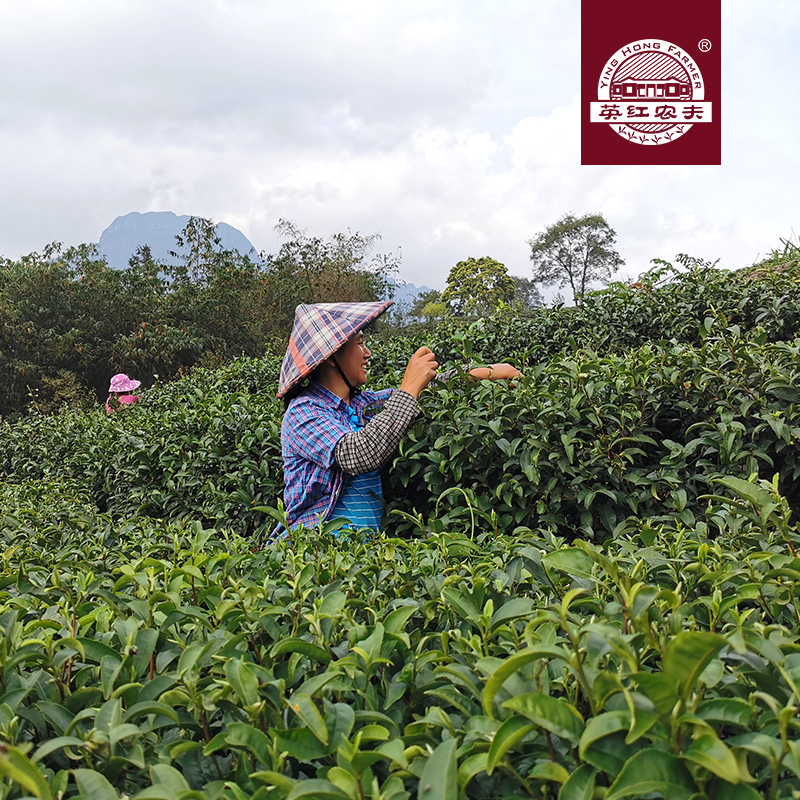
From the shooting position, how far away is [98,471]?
4359 millimetres

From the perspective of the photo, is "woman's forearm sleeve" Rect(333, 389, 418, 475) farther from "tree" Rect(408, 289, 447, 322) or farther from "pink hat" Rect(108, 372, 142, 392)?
"tree" Rect(408, 289, 447, 322)

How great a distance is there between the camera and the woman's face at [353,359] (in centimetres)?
285

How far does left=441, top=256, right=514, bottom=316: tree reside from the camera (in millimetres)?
37594

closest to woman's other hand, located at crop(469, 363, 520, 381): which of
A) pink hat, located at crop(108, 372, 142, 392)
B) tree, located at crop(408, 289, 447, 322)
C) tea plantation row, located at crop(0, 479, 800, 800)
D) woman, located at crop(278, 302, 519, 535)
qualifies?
woman, located at crop(278, 302, 519, 535)

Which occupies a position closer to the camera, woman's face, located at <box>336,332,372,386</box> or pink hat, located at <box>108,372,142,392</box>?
woman's face, located at <box>336,332,372,386</box>

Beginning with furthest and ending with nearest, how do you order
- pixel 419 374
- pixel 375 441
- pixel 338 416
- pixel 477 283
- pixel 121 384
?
pixel 477 283, pixel 121 384, pixel 338 416, pixel 419 374, pixel 375 441

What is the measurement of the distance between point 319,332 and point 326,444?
18.2 inches

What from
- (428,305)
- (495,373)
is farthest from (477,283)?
(495,373)

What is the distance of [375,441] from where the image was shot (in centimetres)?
257

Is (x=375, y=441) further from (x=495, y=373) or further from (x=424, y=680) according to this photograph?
(x=424, y=680)

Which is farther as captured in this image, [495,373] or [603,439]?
[495,373]

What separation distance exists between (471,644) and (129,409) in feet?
16.4

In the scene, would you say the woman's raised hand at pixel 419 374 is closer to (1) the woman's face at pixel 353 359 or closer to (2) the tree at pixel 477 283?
(1) the woman's face at pixel 353 359

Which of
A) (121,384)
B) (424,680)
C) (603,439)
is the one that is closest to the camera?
(424,680)
